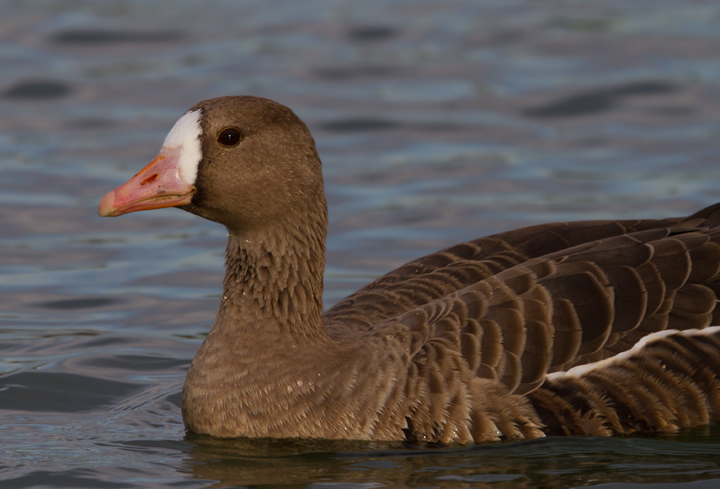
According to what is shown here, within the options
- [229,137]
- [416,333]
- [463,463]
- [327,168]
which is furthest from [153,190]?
[327,168]

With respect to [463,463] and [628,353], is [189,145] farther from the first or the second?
[628,353]

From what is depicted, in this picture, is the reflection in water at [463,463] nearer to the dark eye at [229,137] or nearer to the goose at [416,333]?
the goose at [416,333]

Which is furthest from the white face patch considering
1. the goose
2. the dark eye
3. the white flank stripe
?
the white flank stripe

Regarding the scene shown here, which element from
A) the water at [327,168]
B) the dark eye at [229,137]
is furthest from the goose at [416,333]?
the water at [327,168]

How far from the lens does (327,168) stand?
15672 millimetres

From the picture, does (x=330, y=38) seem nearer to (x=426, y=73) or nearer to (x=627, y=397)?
(x=426, y=73)

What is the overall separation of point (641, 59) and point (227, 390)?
12.7 m

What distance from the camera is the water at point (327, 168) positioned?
7.62 m

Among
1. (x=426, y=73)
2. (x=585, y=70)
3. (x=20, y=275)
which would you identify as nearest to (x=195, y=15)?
(x=426, y=73)

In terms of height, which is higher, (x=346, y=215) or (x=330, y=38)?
(x=330, y=38)

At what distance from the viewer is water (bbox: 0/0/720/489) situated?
762 cm

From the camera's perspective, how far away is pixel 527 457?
752cm

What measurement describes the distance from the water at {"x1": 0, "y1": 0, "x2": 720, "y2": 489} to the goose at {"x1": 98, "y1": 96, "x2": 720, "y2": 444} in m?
0.20

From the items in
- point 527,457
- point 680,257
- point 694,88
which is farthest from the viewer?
point 694,88
